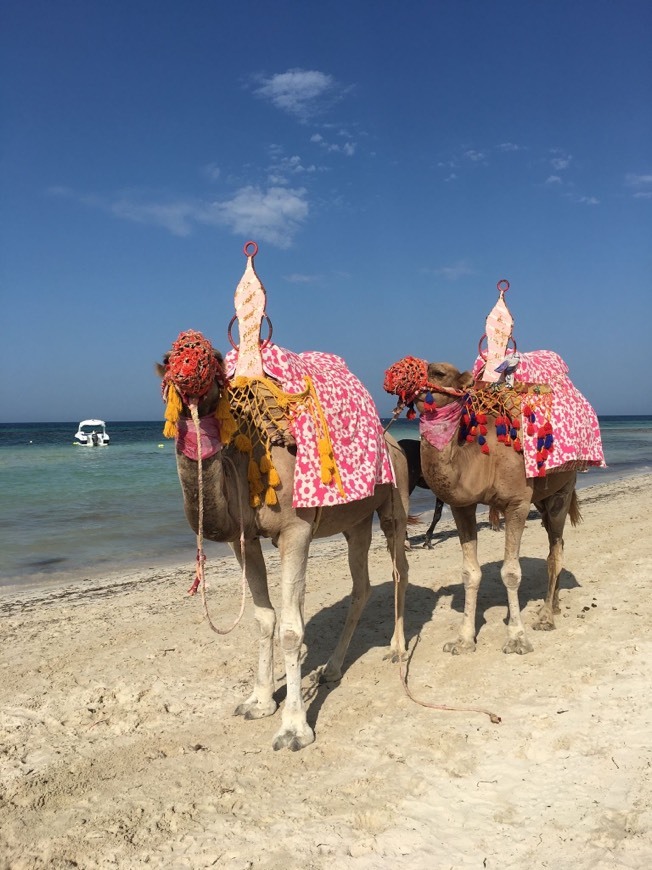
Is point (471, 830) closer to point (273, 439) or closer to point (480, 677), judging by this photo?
point (480, 677)

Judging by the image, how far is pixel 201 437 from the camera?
371 cm

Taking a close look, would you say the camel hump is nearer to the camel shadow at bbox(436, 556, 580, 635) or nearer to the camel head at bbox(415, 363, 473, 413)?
the camel head at bbox(415, 363, 473, 413)

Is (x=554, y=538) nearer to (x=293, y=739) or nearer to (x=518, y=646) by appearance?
(x=518, y=646)

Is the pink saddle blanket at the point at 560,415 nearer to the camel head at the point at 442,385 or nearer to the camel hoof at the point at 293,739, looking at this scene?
the camel head at the point at 442,385

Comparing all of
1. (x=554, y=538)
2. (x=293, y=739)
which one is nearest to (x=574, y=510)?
(x=554, y=538)

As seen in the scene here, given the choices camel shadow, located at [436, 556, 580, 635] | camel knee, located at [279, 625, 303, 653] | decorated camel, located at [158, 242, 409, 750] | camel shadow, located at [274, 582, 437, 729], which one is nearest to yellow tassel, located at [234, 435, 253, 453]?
decorated camel, located at [158, 242, 409, 750]

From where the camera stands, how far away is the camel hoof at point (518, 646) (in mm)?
5801

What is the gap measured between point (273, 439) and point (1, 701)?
3.25 meters

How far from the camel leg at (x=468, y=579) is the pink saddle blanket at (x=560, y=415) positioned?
30.4 inches

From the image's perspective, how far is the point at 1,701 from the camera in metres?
5.26

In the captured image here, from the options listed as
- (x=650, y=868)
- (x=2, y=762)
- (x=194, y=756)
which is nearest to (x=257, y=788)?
(x=194, y=756)

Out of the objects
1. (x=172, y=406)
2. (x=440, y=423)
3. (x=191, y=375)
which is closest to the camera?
(x=191, y=375)

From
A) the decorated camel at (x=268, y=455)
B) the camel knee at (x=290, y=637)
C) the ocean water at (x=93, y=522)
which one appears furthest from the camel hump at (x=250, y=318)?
the ocean water at (x=93, y=522)

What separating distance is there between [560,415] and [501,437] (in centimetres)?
77
